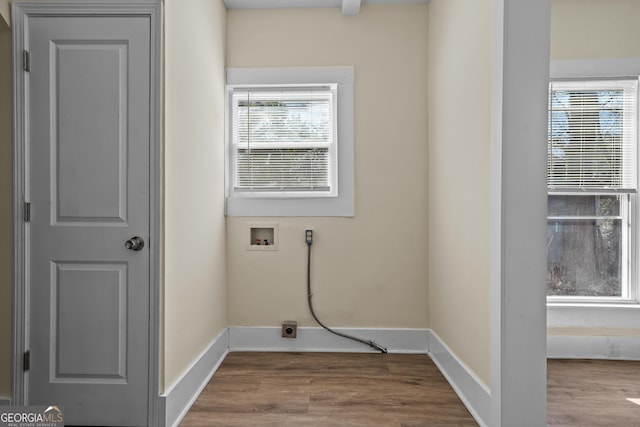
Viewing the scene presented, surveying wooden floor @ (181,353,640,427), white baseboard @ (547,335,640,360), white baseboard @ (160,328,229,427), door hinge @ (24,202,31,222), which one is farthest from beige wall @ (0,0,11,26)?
white baseboard @ (547,335,640,360)

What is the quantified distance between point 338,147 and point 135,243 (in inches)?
64.4

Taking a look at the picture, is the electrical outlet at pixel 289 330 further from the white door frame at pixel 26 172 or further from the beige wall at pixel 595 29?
the beige wall at pixel 595 29

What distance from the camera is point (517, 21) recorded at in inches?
62.6

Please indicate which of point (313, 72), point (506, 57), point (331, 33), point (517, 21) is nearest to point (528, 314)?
point (506, 57)

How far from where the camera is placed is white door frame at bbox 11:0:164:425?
178 centimetres

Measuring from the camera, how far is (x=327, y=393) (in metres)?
2.15

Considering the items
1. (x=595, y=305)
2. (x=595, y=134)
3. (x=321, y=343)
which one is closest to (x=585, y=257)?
(x=595, y=305)

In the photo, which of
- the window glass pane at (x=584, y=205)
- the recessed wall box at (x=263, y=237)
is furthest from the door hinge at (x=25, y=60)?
the window glass pane at (x=584, y=205)

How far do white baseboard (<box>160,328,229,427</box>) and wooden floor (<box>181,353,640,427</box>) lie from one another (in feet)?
0.15

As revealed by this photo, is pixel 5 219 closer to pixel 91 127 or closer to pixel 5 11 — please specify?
pixel 91 127

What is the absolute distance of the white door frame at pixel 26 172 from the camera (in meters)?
1.78

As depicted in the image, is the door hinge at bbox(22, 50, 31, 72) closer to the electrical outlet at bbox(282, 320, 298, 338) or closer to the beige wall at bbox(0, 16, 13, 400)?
the beige wall at bbox(0, 16, 13, 400)

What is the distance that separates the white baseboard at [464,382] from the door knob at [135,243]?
186cm

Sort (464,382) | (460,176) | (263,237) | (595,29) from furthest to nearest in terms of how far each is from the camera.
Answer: (263,237) < (595,29) < (460,176) < (464,382)
